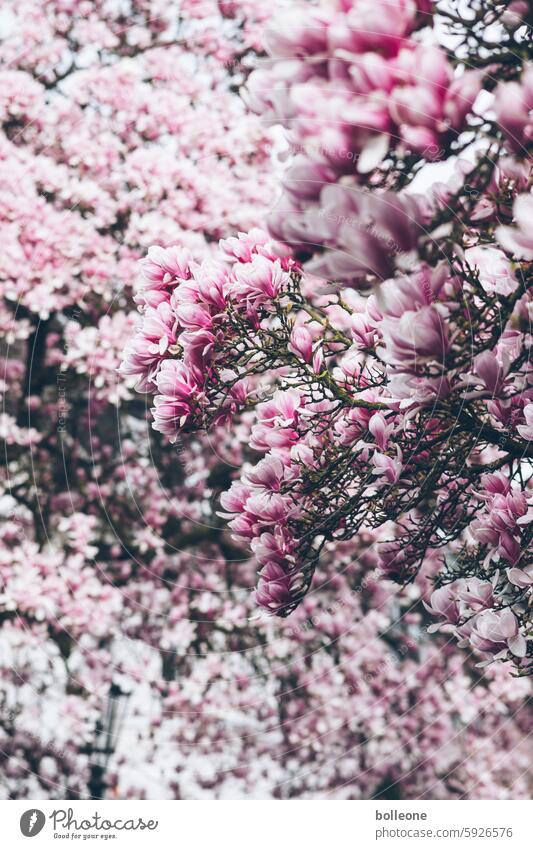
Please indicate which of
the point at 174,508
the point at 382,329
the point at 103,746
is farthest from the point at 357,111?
the point at 103,746

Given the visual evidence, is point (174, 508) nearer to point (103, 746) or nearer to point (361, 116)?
point (103, 746)

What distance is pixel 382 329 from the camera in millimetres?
856

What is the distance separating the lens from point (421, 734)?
10.8 feet

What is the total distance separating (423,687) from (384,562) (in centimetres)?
237

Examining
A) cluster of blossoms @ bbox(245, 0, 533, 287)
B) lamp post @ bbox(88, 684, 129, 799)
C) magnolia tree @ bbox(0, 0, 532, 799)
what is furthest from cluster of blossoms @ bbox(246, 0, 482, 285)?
lamp post @ bbox(88, 684, 129, 799)

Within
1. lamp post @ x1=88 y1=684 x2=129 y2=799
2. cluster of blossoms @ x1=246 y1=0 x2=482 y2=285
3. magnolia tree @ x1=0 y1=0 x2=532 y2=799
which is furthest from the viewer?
lamp post @ x1=88 y1=684 x2=129 y2=799

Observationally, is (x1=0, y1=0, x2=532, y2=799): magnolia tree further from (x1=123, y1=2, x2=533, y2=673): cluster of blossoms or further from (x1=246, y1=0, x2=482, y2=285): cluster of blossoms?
(x1=246, y1=0, x2=482, y2=285): cluster of blossoms

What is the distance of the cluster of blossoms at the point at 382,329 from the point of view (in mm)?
747

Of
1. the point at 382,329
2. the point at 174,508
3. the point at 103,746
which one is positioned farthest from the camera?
the point at 174,508

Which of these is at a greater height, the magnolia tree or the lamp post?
the magnolia tree

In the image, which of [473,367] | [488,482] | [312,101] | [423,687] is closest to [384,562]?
[488,482]

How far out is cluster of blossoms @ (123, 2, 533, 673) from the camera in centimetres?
75
